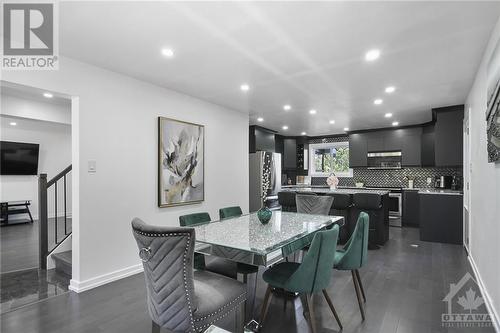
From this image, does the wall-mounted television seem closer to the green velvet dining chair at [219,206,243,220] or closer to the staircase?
the staircase

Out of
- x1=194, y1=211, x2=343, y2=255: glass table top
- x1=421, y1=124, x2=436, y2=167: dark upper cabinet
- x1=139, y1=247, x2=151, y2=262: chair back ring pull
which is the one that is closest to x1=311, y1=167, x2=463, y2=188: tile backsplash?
x1=421, y1=124, x2=436, y2=167: dark upper cabinet

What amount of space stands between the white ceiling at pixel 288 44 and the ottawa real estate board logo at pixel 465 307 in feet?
8.11

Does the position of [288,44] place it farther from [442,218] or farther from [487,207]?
[442,218]

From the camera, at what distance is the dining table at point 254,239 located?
171cm

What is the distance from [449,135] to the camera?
4707 millimetres

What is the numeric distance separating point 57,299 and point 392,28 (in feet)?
13.3

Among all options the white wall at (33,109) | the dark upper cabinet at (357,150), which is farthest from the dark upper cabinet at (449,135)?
the white wall at (33,109)

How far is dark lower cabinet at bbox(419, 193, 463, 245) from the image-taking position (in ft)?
14.5

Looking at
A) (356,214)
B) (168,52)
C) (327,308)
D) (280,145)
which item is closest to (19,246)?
(168,52)

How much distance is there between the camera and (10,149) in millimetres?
6281

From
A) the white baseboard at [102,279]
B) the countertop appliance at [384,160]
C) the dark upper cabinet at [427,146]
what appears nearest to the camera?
the white baseboard at [102,279]

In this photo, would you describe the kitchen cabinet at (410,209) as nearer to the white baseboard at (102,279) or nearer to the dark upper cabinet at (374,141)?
the dark upper cabinet at (374,141)

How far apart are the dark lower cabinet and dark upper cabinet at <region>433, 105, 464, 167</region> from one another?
703 mm

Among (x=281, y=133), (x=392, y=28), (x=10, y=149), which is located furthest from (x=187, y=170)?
(x=10, y=149)
